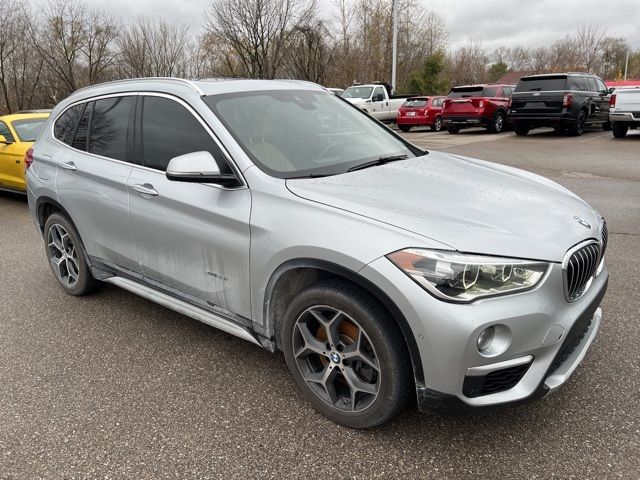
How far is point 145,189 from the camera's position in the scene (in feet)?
11.0

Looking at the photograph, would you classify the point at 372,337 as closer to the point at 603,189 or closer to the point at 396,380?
A: the point at 396,380

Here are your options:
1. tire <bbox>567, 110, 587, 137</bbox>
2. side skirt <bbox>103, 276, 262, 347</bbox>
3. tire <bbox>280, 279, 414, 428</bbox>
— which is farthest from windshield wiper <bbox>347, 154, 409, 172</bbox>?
tire <bbox>567, 110, 587, 137</bbox>

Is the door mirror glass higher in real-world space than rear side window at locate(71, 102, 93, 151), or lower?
lower

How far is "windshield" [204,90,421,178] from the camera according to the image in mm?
3039

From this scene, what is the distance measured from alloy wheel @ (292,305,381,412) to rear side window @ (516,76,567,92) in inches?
648

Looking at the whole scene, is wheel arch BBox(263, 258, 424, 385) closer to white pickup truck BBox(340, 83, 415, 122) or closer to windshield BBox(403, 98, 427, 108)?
windshield BBox(403, 98, 427, 108)

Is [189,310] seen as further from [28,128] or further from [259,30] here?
[259,30]

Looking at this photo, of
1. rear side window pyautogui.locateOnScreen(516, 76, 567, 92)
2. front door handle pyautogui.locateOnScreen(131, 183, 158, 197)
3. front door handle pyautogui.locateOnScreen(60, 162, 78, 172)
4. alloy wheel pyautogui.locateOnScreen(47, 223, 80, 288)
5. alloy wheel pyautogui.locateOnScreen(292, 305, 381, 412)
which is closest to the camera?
alloy wheel pyautogui.locateOnScreen(292, 305, 381, 412)

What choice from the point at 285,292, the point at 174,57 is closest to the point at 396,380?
the point at 285,292

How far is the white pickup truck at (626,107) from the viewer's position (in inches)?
607

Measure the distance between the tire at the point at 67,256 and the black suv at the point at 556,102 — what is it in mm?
15902

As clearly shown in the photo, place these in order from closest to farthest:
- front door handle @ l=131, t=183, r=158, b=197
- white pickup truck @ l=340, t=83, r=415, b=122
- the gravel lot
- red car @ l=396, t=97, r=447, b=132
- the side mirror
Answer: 1. the gravel lot
2. the side mirror
3. front door handle @ l=131, t=183, r=158, b=197
4. red car @ l=396, t=97, r=447, b=132
5. white pickup truck @ l=340, t=83, r=415, b=122

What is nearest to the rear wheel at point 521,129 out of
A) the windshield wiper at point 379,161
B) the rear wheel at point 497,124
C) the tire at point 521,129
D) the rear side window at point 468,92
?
the tire at point 521,129

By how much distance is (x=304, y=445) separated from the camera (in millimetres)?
2557
